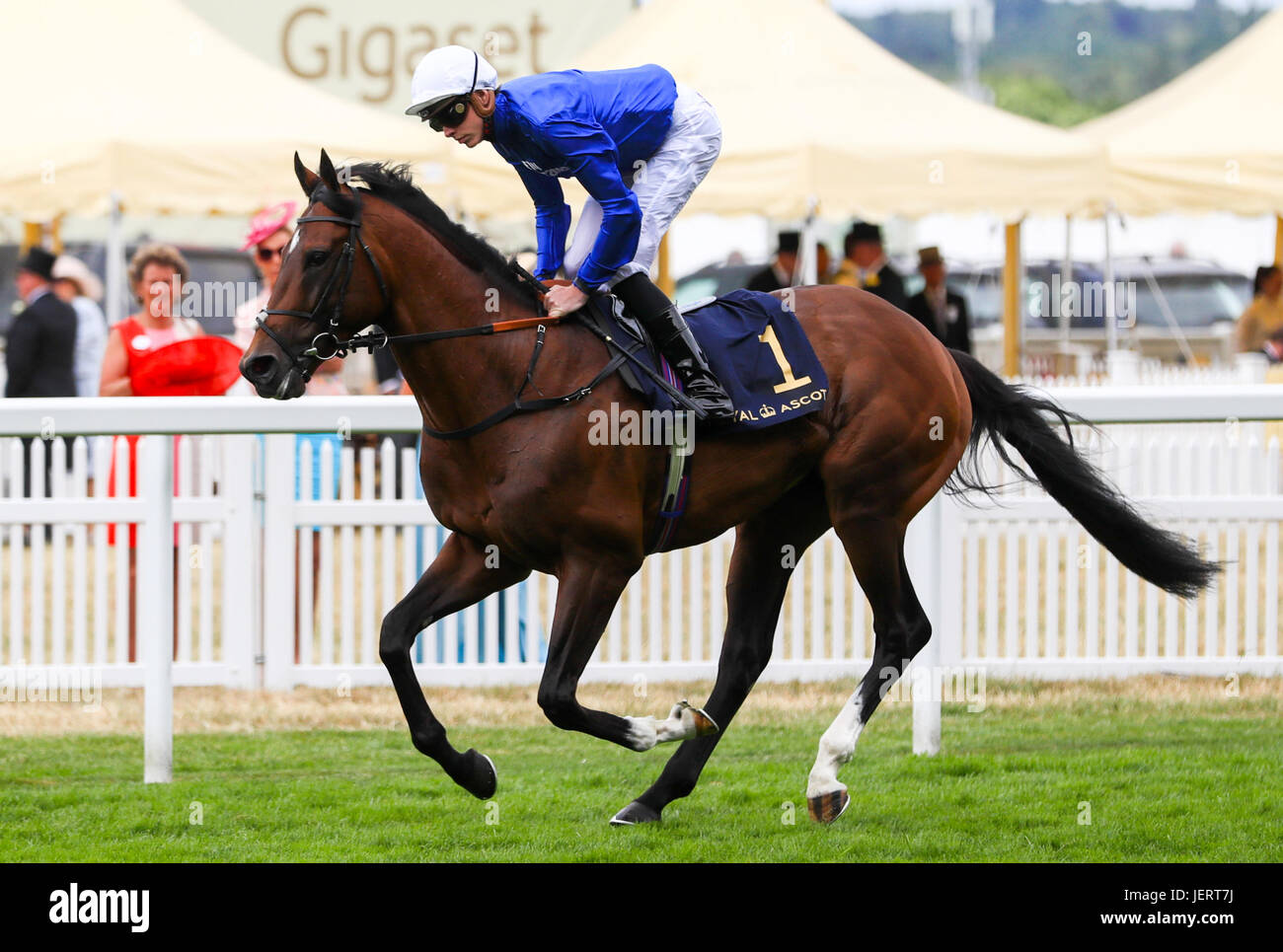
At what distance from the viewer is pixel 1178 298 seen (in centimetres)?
2441

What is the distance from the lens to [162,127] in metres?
11.1

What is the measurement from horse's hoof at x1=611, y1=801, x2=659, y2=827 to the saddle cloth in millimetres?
1120

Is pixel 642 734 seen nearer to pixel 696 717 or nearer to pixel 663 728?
pixel 663 728

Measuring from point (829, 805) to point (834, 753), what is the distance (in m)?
0.15

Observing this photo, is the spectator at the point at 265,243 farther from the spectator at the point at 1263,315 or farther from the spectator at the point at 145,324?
the spectator at the point at 1263,315

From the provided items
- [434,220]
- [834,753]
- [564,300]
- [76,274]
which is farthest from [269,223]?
[76,274]

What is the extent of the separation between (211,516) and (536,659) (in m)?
1.45

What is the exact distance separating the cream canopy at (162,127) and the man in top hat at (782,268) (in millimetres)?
1699

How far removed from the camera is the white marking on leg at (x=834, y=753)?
16.0 ft

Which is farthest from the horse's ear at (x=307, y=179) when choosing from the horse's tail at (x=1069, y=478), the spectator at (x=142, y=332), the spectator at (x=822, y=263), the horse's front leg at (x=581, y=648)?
the spectator at (x=822, y=263)

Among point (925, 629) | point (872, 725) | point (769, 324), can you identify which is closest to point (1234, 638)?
point (872, 725)

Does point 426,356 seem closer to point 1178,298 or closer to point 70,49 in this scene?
point 70,49

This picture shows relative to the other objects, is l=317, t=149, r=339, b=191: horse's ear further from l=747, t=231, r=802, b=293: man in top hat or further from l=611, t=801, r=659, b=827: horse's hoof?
l=747, t=231, r=802, b=293: man in top hat
